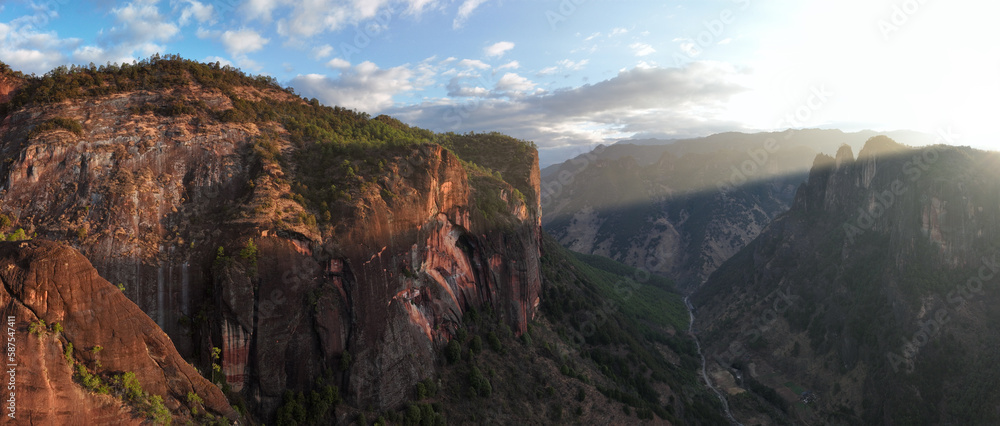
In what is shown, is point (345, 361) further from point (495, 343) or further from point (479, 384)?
point (495, 343)

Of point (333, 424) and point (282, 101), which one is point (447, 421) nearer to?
point (333, 424)

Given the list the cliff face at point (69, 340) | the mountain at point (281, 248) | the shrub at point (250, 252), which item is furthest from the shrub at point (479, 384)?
the cliff face at point (69, 340)

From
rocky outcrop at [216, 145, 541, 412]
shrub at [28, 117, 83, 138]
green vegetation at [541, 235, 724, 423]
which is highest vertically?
shrub at [28, 117, 83, 138]

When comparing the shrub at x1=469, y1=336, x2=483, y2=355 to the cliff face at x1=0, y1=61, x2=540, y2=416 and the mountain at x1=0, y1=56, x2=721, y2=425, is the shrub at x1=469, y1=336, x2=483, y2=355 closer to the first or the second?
the mountain at x1=0, y1=56, x2=721, y2=425

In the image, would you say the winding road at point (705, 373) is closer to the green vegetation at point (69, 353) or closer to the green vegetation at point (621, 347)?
the green vegetation at point (621, 347)

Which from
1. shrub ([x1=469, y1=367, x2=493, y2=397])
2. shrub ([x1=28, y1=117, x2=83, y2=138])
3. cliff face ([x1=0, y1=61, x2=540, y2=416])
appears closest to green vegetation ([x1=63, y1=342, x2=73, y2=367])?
cliff face ([x1=0, y1=61, x2=540, y2=416])

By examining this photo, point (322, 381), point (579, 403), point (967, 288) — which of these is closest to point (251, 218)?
point (322, 381)

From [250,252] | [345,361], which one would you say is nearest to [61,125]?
[250,252]
